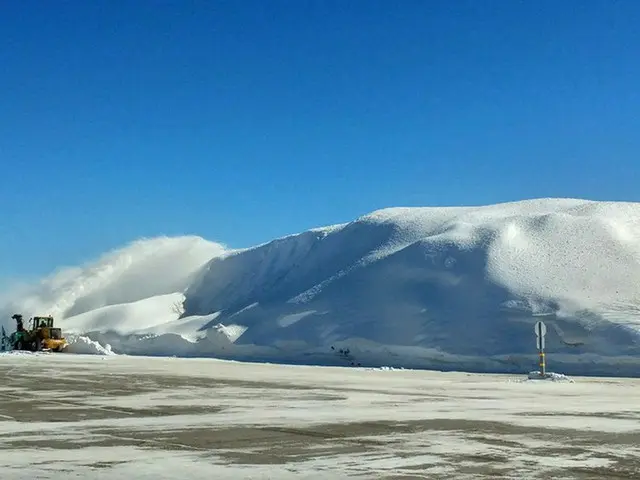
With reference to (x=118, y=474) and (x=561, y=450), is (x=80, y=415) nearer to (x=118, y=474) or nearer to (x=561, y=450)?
(x=118, y=474)

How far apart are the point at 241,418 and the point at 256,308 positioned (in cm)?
3758

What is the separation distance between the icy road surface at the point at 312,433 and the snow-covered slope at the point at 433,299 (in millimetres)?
17195

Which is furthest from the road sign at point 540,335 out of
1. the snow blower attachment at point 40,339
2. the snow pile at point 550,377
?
the snow blower attachment at point 40,339

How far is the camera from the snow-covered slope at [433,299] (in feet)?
117

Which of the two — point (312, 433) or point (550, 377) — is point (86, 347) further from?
point (312, 433)

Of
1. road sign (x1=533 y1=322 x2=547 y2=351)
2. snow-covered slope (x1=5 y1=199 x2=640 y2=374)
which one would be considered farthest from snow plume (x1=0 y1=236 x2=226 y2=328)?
road sign (x1=533 y1=322 x2=547 y2=351)

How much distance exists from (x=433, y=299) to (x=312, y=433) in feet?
104

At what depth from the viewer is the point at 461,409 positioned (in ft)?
46.3

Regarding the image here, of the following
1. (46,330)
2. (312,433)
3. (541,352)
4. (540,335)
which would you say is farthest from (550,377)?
(46,330)

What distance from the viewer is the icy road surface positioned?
24.9 ft

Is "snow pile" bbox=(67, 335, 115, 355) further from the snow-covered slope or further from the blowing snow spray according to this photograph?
the blowing snow spray

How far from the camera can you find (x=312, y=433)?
10.3 meters

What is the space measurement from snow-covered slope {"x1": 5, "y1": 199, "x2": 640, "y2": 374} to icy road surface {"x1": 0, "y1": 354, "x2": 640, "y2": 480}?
56.4ft

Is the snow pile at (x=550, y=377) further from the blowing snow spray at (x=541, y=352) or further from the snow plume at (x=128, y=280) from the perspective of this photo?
the snow plume at (x=128, y=280)
